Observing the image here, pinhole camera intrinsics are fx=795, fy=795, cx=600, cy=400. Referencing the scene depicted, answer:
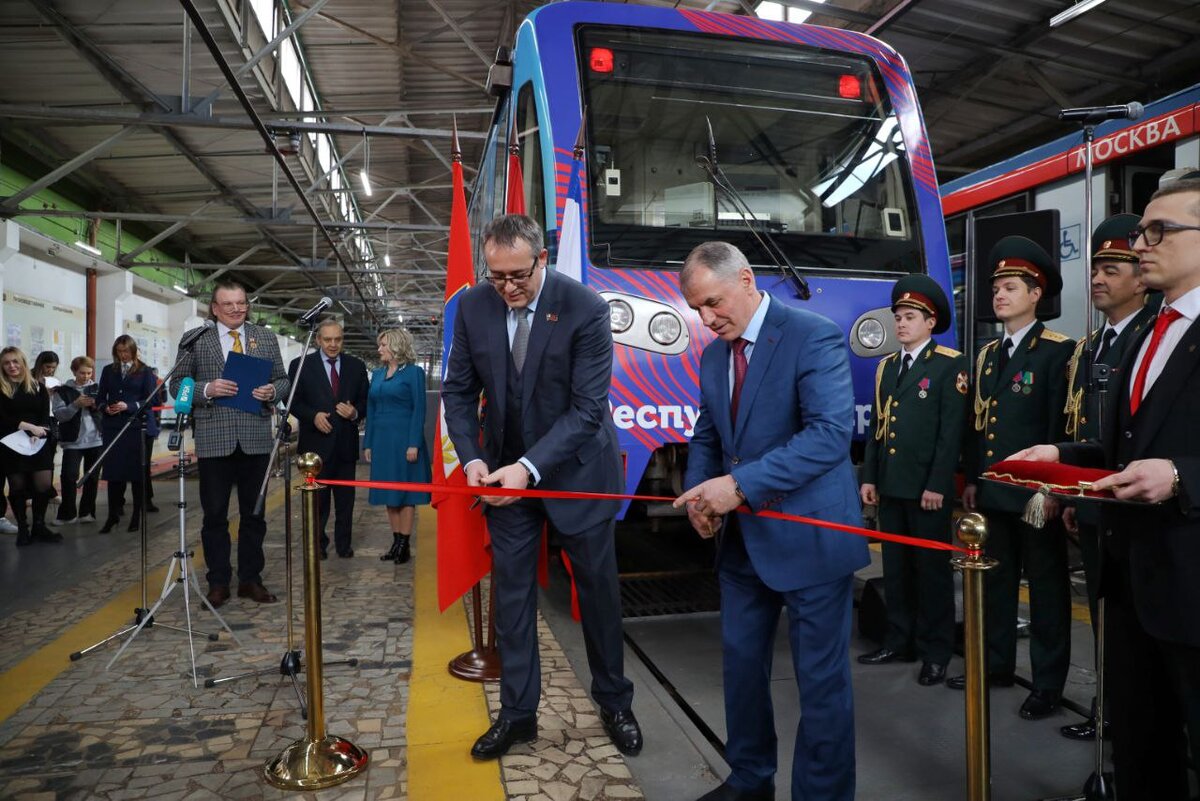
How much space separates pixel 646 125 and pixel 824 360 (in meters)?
2.20

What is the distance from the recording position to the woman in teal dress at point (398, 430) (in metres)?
5.79

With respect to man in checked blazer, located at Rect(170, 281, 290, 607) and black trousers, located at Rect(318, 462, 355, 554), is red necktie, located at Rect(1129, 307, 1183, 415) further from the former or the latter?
black trousers, located at Rect(318, 462, 355, 554)

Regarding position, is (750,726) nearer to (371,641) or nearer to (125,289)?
(371,641)

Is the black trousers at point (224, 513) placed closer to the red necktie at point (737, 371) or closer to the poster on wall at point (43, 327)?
the red necktie at point (737, 371)

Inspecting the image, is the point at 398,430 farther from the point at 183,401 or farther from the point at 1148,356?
the point at 1148,356

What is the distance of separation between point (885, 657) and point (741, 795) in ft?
5.10

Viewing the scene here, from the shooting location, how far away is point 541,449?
2.74 m

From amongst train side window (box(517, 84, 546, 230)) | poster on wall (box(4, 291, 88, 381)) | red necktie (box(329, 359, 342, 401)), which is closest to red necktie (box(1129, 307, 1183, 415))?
train side window (box(517, 84, 546, 230))

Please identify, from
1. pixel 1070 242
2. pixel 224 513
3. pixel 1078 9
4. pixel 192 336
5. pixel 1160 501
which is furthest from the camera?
pixel 1078 9

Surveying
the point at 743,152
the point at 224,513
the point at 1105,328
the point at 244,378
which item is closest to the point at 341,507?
the point at 224,513

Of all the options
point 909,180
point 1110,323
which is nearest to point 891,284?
point 909,180

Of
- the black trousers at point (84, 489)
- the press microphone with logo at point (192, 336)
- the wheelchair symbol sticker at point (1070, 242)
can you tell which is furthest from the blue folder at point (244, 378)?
the wheelchair symbol sticker at point (1070, 242)

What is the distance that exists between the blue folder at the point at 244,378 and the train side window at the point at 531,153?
5.83ft

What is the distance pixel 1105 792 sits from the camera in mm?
2291
